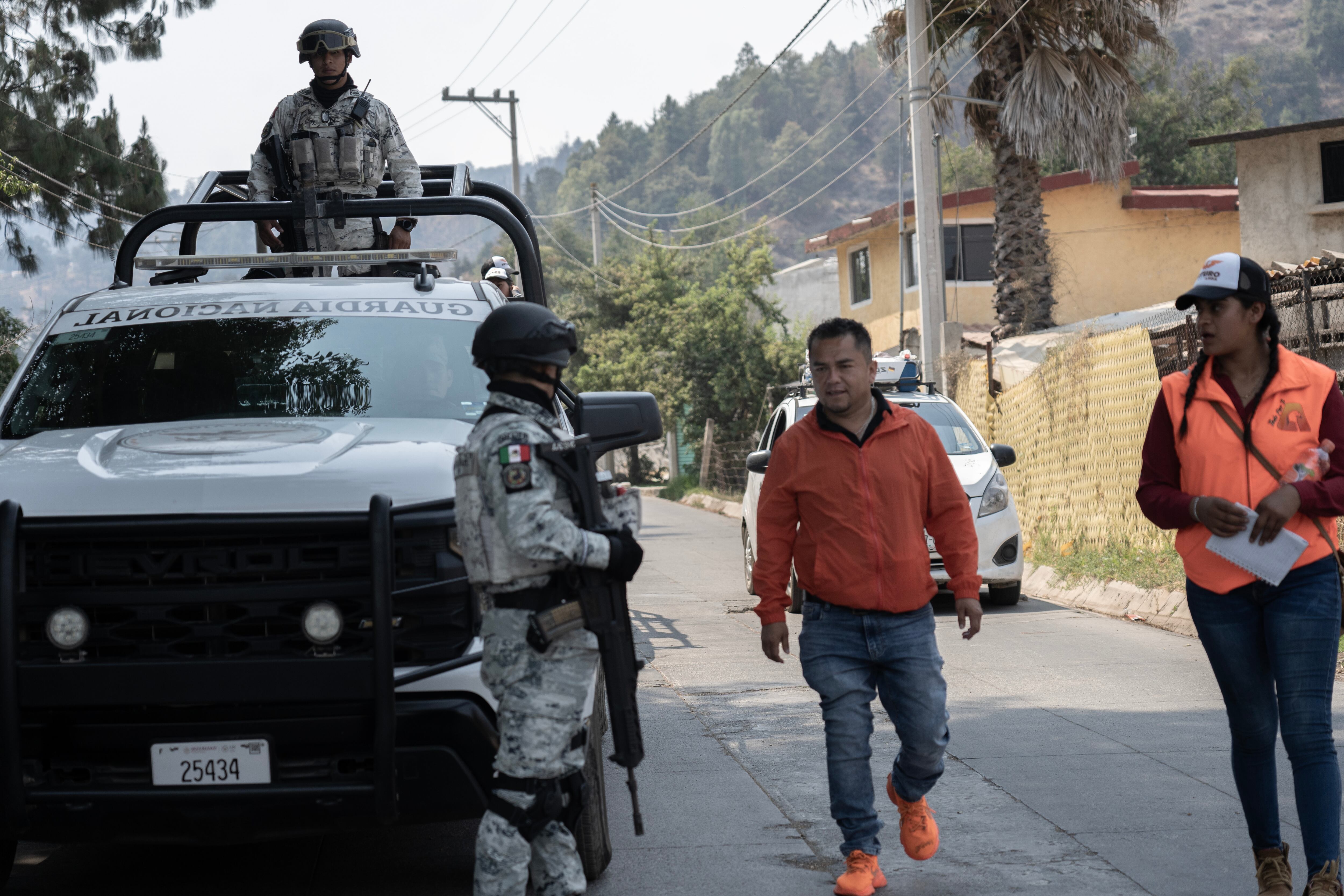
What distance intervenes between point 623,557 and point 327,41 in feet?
14.7

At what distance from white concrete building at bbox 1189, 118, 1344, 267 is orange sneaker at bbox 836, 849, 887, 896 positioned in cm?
1899

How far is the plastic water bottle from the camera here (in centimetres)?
425

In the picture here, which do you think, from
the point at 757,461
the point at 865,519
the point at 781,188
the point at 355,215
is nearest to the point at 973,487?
the point at 757,461

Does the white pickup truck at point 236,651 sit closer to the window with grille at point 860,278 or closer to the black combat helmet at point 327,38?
the black combat helmet at point 327,38

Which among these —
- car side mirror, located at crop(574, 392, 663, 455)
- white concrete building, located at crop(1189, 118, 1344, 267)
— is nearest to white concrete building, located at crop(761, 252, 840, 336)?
white concrete building, located at crop(1189, 118, 1344, 267)

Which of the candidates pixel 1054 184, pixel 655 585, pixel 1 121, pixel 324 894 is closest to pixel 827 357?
pixel 324 894

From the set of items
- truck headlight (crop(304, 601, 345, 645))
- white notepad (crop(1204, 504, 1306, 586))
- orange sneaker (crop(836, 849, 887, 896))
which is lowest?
orange sneaker (crop(836, 849, 887, 896))

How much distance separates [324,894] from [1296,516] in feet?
11.0

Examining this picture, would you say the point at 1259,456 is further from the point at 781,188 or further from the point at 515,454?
the point at 781,188

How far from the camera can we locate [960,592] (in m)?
4.77

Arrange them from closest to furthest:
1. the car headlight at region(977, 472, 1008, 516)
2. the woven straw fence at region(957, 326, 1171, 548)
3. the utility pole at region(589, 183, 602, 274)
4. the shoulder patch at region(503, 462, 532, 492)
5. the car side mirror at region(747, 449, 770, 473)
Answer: the shoulder patch at region(503, 462, 532, 492) < the car side mirror at region(747, 449, 770, 473) < the car headlight at region(977, 472, 1008, 516) < the woven straw fence at region(957, 326, 1171, 548) < the utility pole at region(589, 183, 602, 274)

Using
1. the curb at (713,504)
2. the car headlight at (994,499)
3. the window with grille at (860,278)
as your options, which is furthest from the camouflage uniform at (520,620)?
the window with grille at (860,278)

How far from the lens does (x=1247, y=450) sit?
4.36 meters

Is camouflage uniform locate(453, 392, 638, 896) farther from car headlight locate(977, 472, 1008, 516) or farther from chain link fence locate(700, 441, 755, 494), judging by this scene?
chain link fence locate(700, 441, 755, 494)
